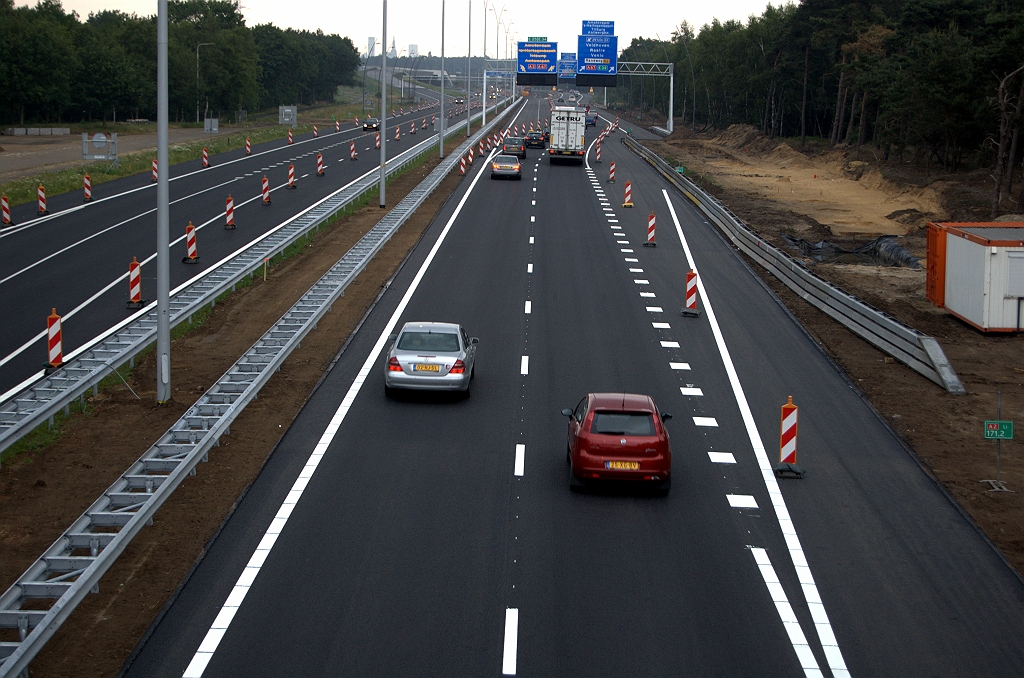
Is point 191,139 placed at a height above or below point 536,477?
above

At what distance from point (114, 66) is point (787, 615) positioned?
102720 mm

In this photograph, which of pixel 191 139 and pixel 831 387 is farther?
pixel 191 139

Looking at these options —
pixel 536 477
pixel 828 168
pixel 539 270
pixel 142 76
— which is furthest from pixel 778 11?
pixel 536 477

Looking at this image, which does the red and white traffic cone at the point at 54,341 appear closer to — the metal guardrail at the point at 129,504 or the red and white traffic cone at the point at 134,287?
the metal guardrail at the point at 129,504

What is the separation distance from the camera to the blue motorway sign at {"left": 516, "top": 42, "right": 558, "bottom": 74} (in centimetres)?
9650

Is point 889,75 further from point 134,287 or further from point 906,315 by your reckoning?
point 134,287

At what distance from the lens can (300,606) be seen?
1132 centimetres

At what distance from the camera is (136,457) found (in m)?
16.2

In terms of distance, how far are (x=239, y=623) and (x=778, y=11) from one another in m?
120

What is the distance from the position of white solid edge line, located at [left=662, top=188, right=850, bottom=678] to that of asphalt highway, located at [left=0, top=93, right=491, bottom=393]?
45.2 feet

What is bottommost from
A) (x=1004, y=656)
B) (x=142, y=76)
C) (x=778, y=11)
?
(x=1004, y=656)

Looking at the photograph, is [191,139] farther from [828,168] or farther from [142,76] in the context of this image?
[828,168]

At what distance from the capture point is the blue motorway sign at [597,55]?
94.4 m

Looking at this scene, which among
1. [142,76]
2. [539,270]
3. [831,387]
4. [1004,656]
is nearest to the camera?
[1004,656]
